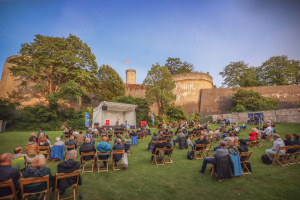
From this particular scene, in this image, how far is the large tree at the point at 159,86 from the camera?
23109 millimetres

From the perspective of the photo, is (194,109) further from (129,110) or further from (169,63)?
(169,63)

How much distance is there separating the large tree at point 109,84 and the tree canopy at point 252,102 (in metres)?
19.6

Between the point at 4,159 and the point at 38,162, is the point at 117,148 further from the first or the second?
the point at 4,159

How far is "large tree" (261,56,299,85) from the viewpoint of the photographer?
101 feet

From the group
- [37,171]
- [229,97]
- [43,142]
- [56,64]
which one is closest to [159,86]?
[229,97]

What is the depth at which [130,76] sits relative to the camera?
41.8 m

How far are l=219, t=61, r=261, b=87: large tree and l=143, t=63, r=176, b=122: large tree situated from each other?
54.8 feet

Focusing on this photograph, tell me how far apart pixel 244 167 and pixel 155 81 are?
66.4 ft

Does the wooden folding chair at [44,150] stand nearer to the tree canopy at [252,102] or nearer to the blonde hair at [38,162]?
the blonde hair at [38,162]

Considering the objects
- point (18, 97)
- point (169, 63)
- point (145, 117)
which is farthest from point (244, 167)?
point (169, 63)

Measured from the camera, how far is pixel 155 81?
2412cm

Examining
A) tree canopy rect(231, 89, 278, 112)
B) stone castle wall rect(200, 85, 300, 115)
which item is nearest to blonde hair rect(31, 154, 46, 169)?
tree canopy rect(231, 89, 278, 112)

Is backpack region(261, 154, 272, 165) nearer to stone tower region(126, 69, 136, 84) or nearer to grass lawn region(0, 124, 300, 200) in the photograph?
Answer: grass lawn region(0, 124, 300, 200)

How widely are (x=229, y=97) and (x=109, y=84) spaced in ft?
71.0
